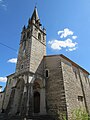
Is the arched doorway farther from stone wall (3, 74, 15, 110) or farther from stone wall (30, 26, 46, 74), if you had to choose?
stone wall (3, 74, 15, 110)

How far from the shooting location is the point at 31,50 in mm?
14523

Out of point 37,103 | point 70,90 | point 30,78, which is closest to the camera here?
point 30,78

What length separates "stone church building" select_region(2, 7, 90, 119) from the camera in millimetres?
11727

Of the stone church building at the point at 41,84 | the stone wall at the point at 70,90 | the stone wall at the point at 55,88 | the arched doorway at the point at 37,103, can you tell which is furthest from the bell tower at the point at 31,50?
the stone wall at the point at 70,90

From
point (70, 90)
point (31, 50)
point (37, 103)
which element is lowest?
point (37, 103)

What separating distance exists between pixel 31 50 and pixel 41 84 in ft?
15.1

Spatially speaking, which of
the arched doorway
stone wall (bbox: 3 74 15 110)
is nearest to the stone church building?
the arched doorway

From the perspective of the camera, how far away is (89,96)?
56.5 feet

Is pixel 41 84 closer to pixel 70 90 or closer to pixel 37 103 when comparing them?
pixel 37 103

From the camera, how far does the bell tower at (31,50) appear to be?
13.8m

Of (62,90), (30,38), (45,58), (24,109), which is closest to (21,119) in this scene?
(24,109)

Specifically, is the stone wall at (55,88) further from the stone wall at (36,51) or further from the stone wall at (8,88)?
the stone wall at (8,88)

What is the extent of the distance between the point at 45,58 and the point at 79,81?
20.4 feet

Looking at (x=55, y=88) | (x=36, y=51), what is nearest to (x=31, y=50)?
(x=36, y=51)
